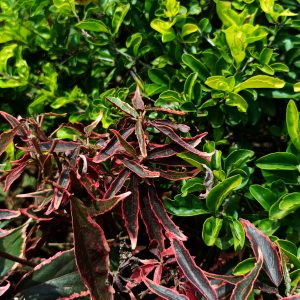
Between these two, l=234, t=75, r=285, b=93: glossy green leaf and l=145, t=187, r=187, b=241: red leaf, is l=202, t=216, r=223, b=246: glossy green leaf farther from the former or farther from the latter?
l=234, t=75, r=285, b=93: glossy green leaf

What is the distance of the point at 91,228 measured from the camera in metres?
1.45

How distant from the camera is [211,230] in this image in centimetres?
162

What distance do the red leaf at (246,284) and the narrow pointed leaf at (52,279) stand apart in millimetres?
478

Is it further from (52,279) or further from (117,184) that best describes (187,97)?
(52,279)

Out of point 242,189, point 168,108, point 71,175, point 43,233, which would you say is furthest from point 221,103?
point 43,233

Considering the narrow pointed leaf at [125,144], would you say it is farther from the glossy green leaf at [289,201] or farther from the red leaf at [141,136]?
the glossy green leaf at [289,201]

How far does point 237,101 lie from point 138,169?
414 mm

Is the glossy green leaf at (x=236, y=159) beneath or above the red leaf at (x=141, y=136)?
beneath

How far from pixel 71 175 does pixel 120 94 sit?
44 cm

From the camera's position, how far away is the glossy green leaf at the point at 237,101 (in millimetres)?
1721

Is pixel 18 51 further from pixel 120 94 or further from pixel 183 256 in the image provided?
pixel 183 256

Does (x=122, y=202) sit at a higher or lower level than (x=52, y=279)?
higher

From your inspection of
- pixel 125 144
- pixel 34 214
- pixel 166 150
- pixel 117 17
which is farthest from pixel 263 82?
pixel 34 214

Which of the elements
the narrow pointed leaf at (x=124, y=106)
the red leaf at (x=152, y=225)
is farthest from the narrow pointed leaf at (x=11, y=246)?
the narrow pointed leaf at (x=124, y=106)
